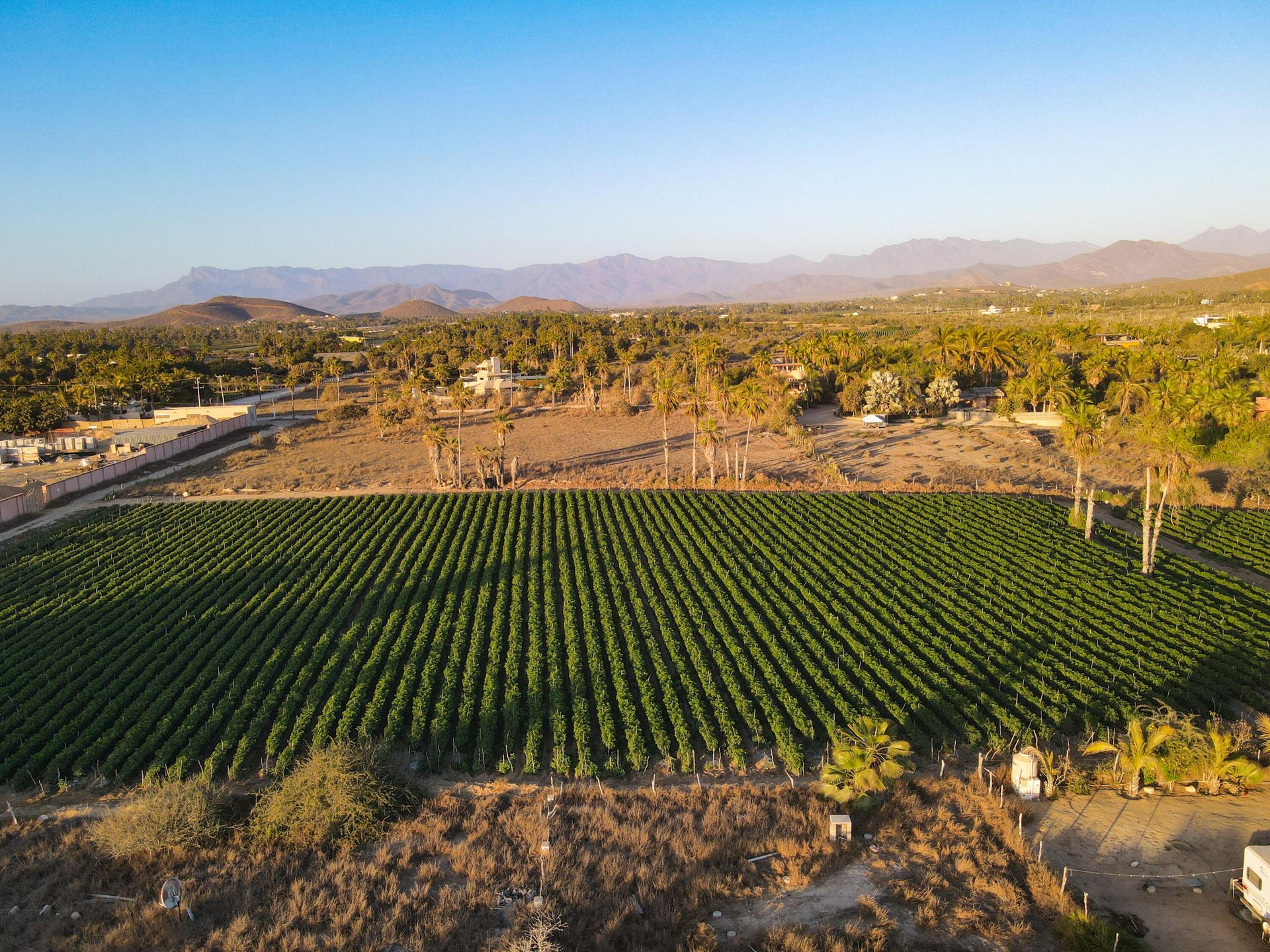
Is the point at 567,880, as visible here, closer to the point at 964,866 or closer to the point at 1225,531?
the point at 964,866

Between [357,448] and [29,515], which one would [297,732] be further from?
[357,448]

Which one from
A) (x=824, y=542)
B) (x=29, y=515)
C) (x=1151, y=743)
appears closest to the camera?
(x=1151, y=743)

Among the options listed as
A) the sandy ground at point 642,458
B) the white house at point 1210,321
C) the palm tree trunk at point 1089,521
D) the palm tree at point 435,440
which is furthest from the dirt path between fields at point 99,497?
the white house at point 1210,321

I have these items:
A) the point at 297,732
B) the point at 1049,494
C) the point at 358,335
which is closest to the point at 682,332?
the point at 358,335

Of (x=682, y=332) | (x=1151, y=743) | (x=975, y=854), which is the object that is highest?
(x=682, y=332)

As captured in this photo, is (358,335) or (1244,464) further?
(358,335)

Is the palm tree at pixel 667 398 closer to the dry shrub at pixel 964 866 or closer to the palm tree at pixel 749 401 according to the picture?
the palm tree at pixel 749 401

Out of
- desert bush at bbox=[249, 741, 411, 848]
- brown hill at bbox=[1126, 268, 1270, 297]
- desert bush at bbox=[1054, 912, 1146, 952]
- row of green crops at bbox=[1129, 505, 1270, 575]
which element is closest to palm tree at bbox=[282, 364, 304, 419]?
desert bush at bbox=[249, 741, 411, 848]
